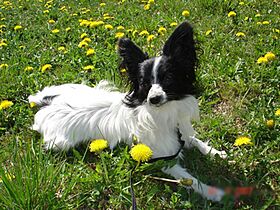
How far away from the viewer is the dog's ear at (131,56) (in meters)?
3.06

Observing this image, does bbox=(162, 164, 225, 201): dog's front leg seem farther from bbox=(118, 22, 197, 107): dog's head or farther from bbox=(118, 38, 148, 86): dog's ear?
bbox=(118, 38, 148, 86): dog's ear

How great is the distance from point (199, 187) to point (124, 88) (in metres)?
1.47

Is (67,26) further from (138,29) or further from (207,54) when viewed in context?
(207,54)

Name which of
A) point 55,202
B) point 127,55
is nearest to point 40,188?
point 55,202

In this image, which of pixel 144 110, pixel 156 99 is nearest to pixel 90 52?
pixel 144 110

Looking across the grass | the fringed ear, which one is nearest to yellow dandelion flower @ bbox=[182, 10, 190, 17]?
the grass

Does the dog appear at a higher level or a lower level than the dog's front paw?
higher

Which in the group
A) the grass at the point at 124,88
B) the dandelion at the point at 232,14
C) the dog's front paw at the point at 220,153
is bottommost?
the dog's front paw at the point at 220,153

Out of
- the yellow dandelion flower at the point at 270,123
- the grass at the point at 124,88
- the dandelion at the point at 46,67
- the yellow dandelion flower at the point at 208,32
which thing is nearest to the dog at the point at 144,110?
the grass at the point at 124,88

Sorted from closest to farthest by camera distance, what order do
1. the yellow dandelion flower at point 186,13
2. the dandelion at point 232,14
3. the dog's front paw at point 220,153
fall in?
1. the dog's front paw at point 220,153
2. the dandelion at point 232,14
3. the yellow dandelion flower at point 186,13

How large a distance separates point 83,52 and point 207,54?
1.62 m

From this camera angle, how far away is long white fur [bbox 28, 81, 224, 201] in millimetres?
3076

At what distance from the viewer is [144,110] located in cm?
308

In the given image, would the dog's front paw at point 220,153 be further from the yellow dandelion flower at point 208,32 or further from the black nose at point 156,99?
the yellow dandelion flower at point 208,32
